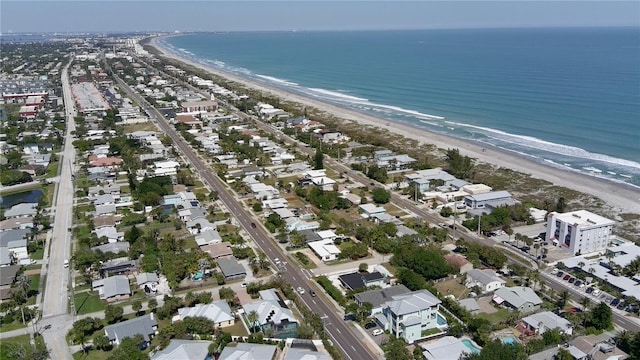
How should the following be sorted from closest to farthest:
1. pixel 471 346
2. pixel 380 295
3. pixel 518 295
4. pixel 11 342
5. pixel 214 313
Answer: pixel 471 346
pixel 11 342
pixel 214 313
pixel 380 295
pixel 518 295

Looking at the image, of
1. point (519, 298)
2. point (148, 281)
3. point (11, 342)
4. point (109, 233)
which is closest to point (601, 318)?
point (519, 298)

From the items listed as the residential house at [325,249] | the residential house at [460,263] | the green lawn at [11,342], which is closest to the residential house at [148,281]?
the green lawn at [11,342]

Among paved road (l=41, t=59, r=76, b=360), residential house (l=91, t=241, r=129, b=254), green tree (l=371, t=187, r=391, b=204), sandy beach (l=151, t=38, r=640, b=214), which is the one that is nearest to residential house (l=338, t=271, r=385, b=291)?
green tree (l=371, t=187, r=391, b=204)

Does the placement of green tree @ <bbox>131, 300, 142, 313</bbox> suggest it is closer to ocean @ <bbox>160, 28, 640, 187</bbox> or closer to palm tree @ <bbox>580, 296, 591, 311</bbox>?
palm tree @ <bbox>580, 296, 591, 311</bbox>

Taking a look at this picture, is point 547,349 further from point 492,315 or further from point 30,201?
point 30,201

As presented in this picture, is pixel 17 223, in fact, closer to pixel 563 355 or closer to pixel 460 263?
pixel 460 263

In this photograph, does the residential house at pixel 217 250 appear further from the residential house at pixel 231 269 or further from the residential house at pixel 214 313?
the residential house at pixel 214 313

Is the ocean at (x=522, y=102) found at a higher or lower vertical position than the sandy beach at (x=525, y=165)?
higher
